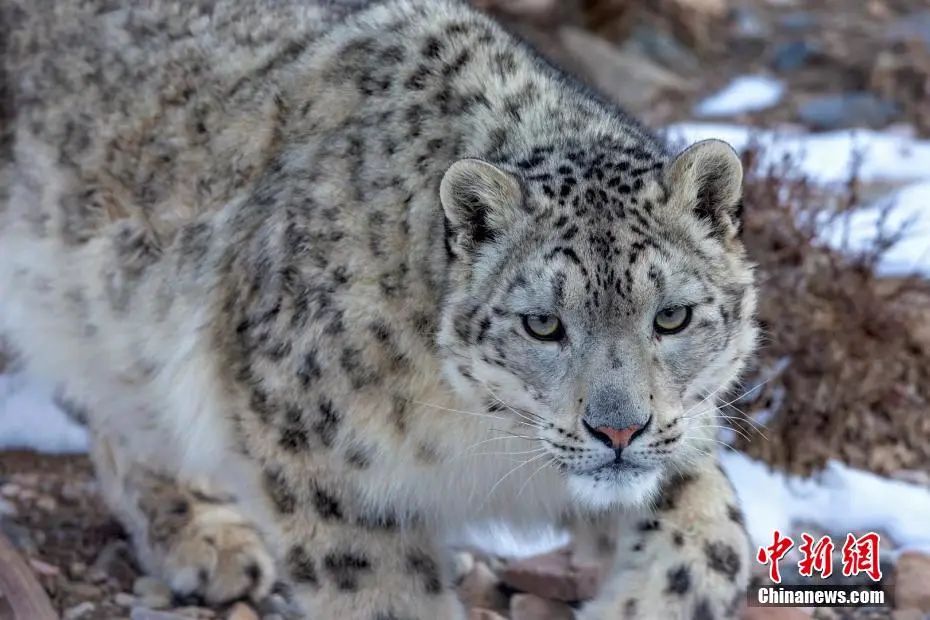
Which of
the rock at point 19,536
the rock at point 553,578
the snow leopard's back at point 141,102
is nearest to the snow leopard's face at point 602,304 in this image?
the rock at point 553,578

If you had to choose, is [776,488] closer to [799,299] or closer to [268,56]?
[799,299]

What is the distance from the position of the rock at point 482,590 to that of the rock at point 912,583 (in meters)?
1.33

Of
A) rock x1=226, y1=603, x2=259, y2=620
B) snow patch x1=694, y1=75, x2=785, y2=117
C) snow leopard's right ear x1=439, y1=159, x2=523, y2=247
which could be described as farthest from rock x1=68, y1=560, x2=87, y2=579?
snow patch x1=694, y1=75, x2=785, y2=117

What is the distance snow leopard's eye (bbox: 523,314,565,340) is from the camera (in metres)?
3.84

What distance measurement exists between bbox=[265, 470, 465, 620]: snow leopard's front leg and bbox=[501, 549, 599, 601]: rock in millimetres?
771

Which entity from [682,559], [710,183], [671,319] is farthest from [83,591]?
[710,183]

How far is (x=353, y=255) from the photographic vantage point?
4.30 m

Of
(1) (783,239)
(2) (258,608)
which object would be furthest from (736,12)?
(2) (258,608)

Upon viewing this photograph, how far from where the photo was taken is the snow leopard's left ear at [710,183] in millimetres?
3957

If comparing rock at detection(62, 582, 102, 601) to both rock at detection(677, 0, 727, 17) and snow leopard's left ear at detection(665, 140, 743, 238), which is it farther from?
rock at detection(677, 0, 727, 17)

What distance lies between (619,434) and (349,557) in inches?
42.2

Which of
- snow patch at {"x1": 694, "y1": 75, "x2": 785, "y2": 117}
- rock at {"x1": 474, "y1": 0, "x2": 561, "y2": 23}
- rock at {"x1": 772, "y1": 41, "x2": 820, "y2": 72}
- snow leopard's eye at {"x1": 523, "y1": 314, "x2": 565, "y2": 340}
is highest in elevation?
rock at {"x1": 474, "y1": 0, "x2": 561, "y2": 23}

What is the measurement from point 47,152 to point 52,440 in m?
1.55

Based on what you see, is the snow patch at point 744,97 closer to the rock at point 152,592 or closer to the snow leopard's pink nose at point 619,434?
the rock at point 152,592
